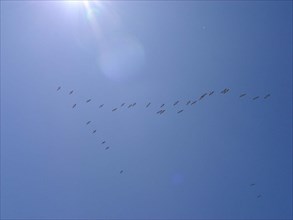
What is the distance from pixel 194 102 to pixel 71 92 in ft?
47.9

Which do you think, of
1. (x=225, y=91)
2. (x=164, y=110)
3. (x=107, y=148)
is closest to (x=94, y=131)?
(x=107, y=148)

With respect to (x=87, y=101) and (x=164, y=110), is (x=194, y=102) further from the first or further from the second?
(x=87, y=101)

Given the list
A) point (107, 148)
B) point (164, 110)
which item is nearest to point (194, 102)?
point (164, 110)

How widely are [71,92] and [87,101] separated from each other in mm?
2176

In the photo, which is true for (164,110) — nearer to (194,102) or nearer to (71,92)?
(194,102)

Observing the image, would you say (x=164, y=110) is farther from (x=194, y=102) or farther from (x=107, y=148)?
(x=107, y=148)

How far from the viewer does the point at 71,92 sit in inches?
3034

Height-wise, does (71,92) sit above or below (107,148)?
above

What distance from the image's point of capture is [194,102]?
76812mm

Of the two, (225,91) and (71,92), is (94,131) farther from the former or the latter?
(225,91)

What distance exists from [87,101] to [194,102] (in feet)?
41.7

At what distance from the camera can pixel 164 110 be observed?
3041 inches

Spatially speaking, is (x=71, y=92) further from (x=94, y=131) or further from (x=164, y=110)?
(x=164, y=110)

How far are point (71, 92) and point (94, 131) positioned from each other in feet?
18.0
